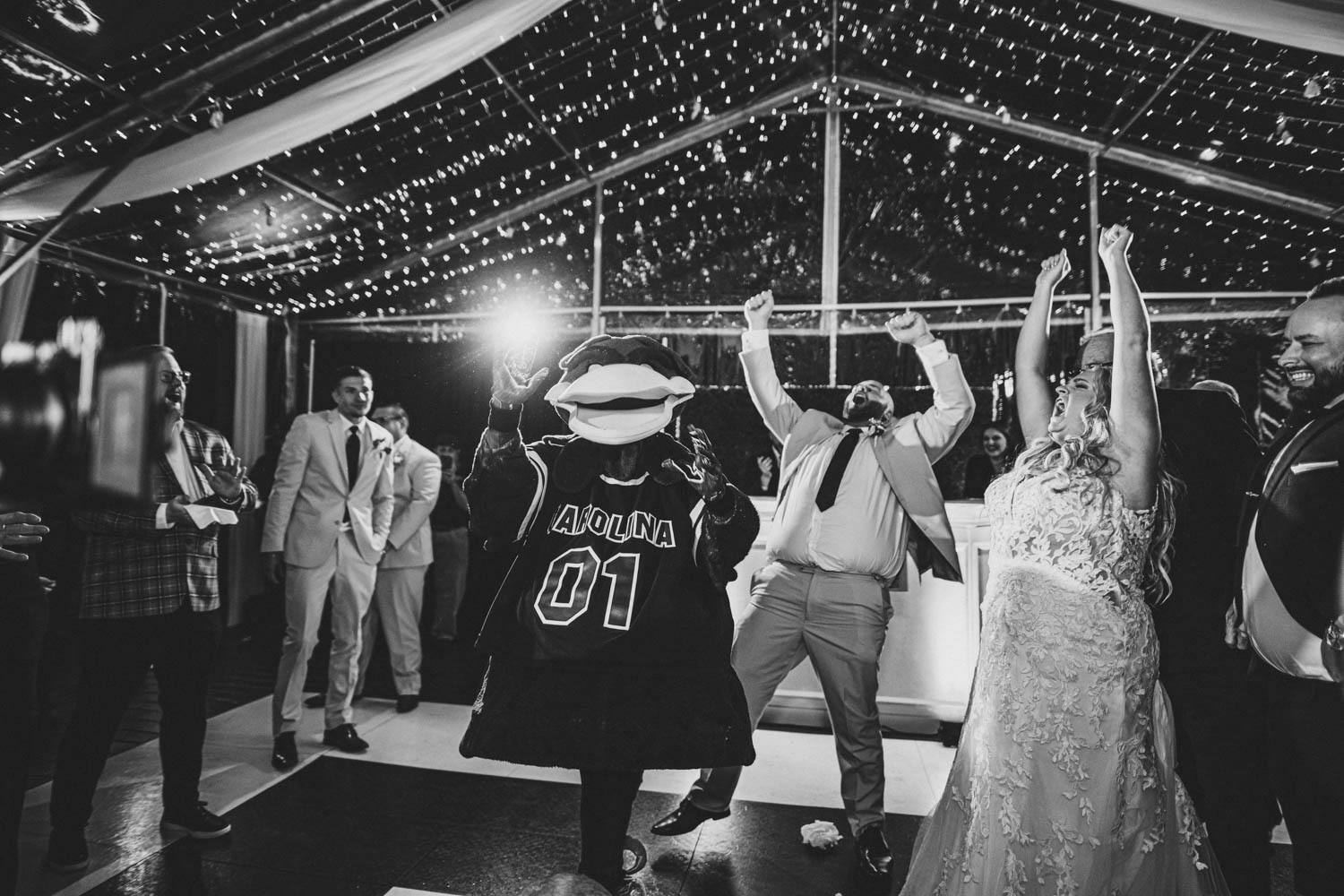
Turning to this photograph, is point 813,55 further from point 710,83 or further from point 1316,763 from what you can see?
point 1316,763

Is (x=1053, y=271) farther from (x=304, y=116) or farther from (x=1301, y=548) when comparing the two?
(x=304, y=116)

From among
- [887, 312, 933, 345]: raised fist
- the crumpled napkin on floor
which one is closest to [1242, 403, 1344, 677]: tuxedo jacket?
[887, 312, 933, 345]: raised fist

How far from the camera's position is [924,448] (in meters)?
2.57

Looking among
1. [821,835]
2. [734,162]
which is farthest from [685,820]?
[734,162]

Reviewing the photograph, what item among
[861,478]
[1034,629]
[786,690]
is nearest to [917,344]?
[861,478]

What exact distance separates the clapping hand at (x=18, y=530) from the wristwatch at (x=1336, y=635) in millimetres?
2711

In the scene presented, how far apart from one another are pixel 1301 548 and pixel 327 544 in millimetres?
3324

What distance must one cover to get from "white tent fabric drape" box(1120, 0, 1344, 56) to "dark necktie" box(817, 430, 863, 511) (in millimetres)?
1912

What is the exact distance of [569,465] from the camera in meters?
1.59

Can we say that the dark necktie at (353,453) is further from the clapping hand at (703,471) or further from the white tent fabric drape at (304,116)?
the clapping hand at (703,471)

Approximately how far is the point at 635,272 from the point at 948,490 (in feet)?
10.0

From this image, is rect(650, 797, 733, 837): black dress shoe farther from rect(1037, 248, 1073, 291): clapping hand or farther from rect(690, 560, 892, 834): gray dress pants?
rect(1037, 248, 1073, 291): clapping hand

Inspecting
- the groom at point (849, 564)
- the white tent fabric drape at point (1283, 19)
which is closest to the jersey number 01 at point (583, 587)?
the groom at point (849, 564)

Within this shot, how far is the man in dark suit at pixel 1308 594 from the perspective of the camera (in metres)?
1.43
